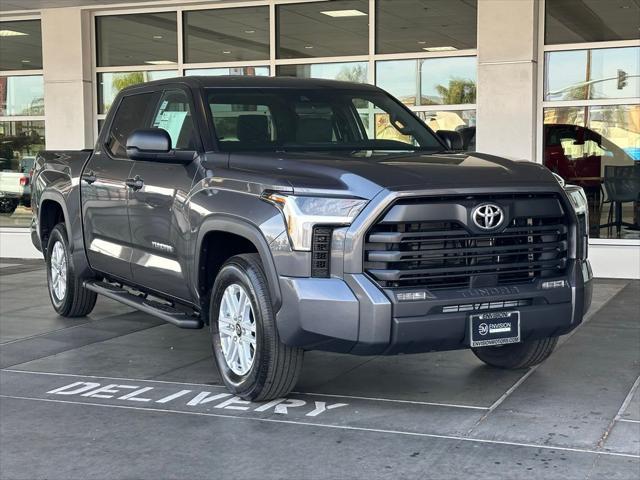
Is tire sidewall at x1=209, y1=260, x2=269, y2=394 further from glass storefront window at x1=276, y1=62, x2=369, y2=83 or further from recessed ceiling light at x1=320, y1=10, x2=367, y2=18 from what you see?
recessed ceiling light at x1=320, y1=10, x2=367, y2=18

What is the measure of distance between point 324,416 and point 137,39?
9.84m

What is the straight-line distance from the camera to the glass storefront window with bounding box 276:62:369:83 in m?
12.8

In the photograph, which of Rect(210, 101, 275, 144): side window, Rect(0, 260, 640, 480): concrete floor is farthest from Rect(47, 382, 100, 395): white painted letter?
Rect(210, 101, 275, 144): side window

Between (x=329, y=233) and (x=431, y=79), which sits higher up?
(x=431, y=79)

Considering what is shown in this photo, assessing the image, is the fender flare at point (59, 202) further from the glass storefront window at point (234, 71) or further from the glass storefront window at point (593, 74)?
the glass storefront window at point (593, 74)

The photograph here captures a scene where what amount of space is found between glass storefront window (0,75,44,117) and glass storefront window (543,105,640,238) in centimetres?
749

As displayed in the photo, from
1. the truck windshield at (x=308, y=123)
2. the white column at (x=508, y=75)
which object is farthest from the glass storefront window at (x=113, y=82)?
the truck windshield at (x=308, y=123)

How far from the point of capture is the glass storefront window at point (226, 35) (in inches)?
522

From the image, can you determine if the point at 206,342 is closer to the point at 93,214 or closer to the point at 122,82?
the point at 93,214

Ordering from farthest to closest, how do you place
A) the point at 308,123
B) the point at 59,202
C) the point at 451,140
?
the point at 59,202 < the point at 451,140 < the point at 308,123

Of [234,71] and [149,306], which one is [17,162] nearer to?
[234,71]

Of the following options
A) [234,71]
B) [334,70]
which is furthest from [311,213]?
[234,71]

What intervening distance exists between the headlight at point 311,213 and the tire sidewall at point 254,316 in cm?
47

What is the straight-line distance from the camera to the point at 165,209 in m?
6.30
